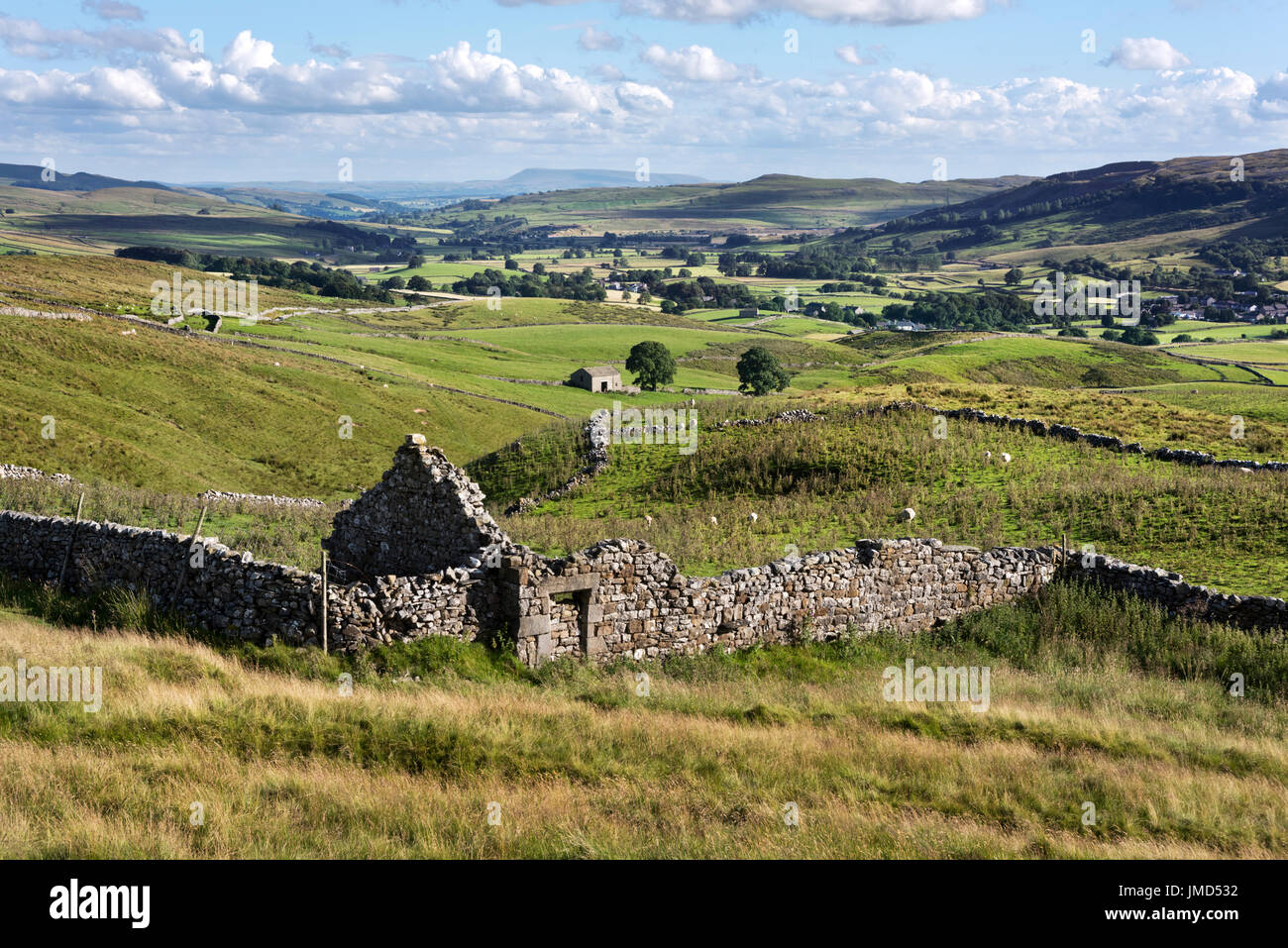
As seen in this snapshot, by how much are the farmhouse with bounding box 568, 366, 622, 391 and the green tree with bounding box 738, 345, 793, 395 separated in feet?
43.9

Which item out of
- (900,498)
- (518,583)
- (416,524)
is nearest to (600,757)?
(518,583)

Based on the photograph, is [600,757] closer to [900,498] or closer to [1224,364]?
[900,498]

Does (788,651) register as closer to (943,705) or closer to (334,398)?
(943,705)

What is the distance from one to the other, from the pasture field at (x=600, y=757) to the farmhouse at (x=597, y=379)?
85.4 m

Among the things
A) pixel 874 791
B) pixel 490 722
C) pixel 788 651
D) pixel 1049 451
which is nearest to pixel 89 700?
pixel 490 722

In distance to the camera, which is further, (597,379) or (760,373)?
(760,373)

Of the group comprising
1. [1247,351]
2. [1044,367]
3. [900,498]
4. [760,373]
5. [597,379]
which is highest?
[1247,351]

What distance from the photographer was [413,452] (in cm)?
1831

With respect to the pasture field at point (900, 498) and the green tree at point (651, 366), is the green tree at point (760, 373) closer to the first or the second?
the green tree at point (651, 366)

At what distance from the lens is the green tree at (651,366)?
107m

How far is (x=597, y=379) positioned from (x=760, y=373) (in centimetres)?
1744

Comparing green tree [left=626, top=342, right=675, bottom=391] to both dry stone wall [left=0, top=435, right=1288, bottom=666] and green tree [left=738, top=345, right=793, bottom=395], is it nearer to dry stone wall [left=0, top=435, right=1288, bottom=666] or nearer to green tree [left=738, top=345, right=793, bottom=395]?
green tree [left=738, top=345, right=793, bottom=395]

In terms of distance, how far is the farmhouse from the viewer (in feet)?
335

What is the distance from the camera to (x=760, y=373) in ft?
349
